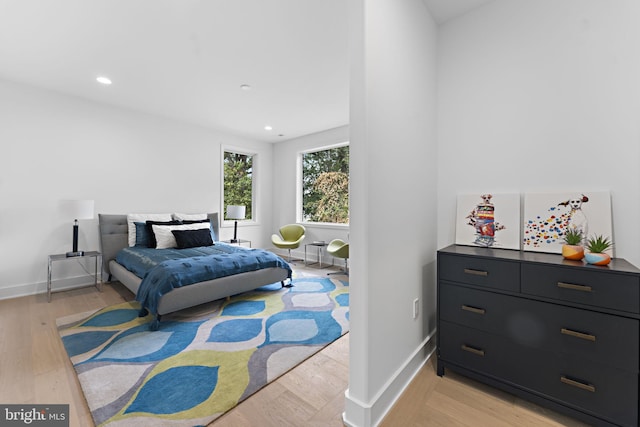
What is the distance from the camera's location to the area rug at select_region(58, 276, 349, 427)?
1568 mm

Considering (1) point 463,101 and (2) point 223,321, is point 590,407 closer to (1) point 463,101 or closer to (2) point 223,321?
(1) point 463,101

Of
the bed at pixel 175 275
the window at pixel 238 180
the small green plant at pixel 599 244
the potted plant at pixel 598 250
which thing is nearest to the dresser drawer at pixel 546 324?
the potted plant at pixel 598 250

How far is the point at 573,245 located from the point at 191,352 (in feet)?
9.11

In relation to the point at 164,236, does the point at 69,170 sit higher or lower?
higher

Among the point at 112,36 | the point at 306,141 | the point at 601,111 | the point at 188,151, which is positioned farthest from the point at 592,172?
the point at 188,151

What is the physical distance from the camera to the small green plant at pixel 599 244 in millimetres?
1494

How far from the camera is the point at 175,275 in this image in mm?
2637

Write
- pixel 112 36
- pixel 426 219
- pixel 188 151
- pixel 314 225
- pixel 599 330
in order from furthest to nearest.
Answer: pixel 314 225, pixel 188 151, pixel 112 36, pixel 426 219, pixel 599 330

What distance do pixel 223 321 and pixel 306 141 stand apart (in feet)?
13.4

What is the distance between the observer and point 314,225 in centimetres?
557

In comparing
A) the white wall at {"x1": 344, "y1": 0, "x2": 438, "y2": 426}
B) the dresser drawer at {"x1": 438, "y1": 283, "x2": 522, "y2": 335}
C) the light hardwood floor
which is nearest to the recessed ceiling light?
the light hardwood floor

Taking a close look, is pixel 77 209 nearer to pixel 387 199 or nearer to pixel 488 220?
pixel 387 199

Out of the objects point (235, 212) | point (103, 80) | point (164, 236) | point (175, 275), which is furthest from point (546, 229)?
point (103, 80)

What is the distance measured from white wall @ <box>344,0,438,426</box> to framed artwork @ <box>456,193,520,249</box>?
30cm
